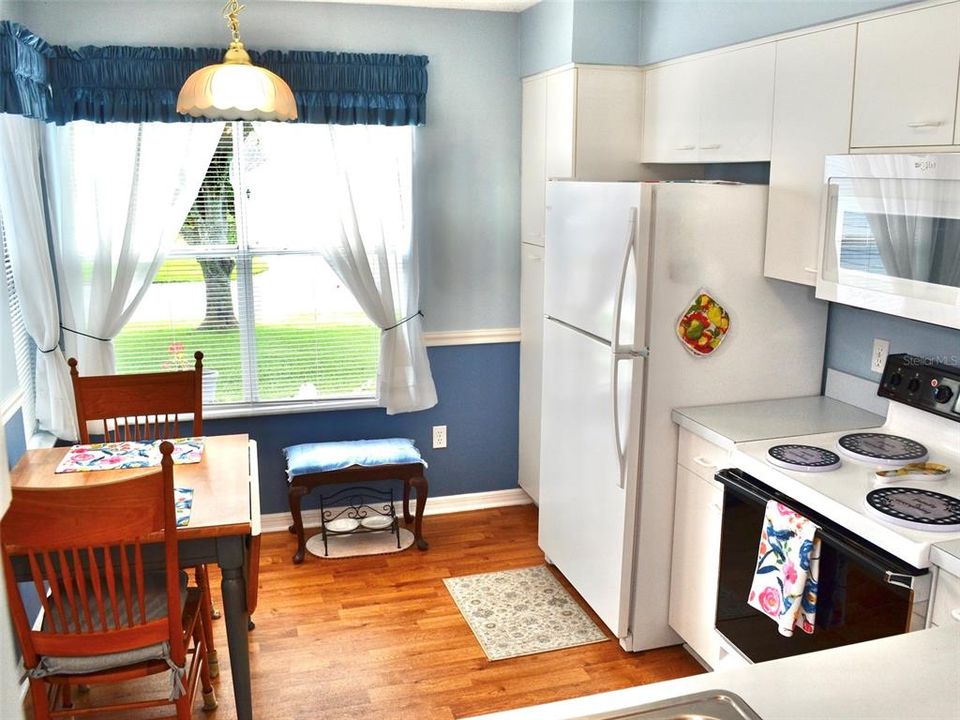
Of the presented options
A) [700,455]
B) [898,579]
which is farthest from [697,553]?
[898,579]

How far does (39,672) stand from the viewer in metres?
2.26

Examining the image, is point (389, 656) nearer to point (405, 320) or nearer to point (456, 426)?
point (456, 426)

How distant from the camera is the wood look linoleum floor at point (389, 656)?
2.90 meters

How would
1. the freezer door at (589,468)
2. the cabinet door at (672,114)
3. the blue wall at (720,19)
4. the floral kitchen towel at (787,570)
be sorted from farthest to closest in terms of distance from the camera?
the cabinet door at (672,114) < the freezer door at (589,468) < the blue wall at (720,19) < the floral kitchen towel at (787,570)

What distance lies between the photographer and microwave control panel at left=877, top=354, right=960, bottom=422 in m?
2.48

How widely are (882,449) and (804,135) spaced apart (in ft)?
3.25

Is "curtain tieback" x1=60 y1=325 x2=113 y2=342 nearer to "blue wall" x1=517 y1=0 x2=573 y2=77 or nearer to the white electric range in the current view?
"blue wall" x1=517 y1=0 x2=573 y2=77

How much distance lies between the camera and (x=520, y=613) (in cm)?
346

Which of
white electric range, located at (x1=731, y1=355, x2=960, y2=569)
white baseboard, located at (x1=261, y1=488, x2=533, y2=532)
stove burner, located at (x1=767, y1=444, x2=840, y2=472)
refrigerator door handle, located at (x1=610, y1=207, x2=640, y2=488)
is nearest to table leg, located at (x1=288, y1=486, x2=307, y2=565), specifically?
white baseboard, located at (x1=261, y1=488, x2=533, y2=532)

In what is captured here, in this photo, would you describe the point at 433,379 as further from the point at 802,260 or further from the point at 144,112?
the point at 802,260

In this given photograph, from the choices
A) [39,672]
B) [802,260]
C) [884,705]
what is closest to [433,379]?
[802,260]

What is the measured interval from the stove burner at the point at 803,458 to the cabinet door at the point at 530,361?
175 centimetres

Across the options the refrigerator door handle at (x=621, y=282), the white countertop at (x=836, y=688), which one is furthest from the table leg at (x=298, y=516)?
the white countertop at (x=836, y=688)

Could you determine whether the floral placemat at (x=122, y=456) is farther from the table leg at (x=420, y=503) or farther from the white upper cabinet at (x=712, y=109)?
the white upper cabinet at (x=712, y=109)
